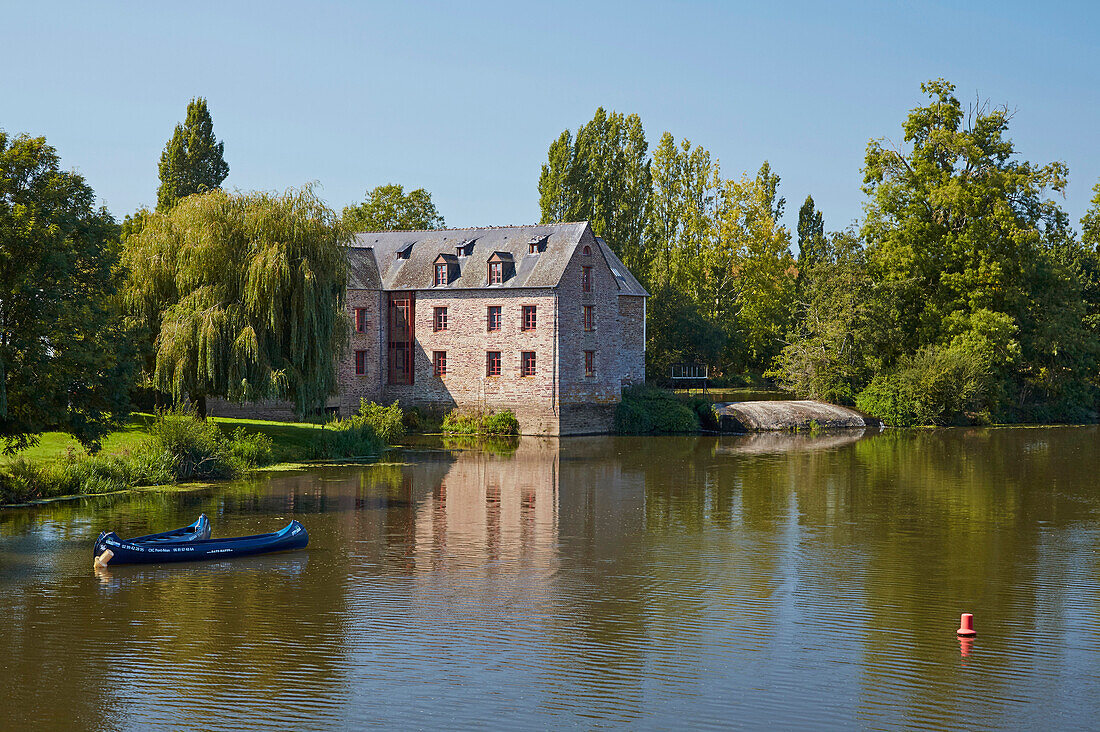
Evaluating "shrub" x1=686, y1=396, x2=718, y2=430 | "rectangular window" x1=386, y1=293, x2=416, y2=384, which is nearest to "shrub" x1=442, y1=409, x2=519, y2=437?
"rectangular window" x1=386, y1=293, x2=416, y2=384

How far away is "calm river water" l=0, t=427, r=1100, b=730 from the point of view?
41.4ft

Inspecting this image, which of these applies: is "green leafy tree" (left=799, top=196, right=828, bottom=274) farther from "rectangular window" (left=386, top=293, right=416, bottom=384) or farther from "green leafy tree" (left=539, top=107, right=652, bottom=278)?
"rectangular window" (left=386, top=293, right=416, bottom=384)

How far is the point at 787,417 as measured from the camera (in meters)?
54.6

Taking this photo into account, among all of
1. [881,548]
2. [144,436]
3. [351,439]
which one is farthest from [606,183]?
[881,548]

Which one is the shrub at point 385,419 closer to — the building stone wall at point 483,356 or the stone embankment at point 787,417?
the building stone wall at point 483,356

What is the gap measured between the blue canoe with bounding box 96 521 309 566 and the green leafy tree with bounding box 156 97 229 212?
126 feet

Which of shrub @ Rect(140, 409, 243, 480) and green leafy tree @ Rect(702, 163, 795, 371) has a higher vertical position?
green leafy tree @ Rect(702, 163, 795, 371)

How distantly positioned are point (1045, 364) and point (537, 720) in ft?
182

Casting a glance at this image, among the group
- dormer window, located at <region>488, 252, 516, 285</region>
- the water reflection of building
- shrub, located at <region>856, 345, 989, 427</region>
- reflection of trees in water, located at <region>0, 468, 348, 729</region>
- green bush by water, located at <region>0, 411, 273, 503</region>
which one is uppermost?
dormer window, located at <region>488, 252, 516, 285</region>

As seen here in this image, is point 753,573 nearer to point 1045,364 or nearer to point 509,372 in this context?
point 509,372

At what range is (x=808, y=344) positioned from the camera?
5966 cm

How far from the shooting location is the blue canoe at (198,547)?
19.4 meters

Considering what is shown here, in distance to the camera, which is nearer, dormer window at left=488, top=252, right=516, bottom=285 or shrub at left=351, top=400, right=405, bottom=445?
shrub at left=351, top=400, right=405, bottom=445

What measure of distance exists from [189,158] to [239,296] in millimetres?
24115
